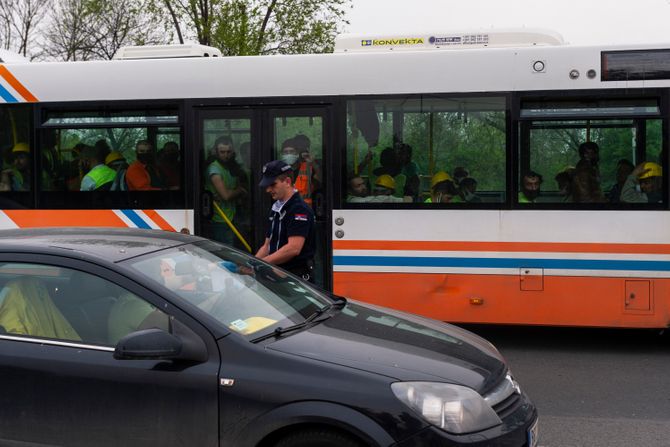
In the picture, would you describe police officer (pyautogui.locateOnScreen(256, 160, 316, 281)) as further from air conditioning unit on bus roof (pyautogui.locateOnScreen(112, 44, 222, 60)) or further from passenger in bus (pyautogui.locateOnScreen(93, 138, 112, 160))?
passenger in bus (pyautogui.locateOnScreen(93, 138, 112, 160))

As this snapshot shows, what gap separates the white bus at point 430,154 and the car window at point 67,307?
3.97m

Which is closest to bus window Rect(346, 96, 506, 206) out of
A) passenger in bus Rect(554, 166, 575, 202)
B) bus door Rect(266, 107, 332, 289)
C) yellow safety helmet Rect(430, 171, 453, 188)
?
yellow safety helmet Rect(430, 171, 453, 188)

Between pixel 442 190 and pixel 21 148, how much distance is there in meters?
4.65

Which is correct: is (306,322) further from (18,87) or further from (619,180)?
(18,87)

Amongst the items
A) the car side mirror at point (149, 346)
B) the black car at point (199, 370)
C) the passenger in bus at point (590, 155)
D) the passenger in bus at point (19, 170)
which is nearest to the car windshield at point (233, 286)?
the black car at point (199, 370)

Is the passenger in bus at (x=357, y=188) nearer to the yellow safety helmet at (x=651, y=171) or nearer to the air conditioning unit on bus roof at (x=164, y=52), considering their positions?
the air conditioning unit on bus roof at (x=164, y=52)

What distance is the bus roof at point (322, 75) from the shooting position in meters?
7.07

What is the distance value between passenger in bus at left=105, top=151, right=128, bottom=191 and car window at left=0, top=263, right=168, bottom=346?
4.17 m

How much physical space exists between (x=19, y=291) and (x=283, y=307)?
1.38 metres

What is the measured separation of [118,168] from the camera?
7.89 metres

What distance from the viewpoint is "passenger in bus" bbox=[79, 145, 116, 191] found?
790cm

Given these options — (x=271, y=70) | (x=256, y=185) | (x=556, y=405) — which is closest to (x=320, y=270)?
(x=256, y=185)

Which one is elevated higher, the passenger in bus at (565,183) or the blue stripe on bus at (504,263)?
the passenger in bus at (565,183)

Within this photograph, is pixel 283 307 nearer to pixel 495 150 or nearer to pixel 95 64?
pixel 495 150
